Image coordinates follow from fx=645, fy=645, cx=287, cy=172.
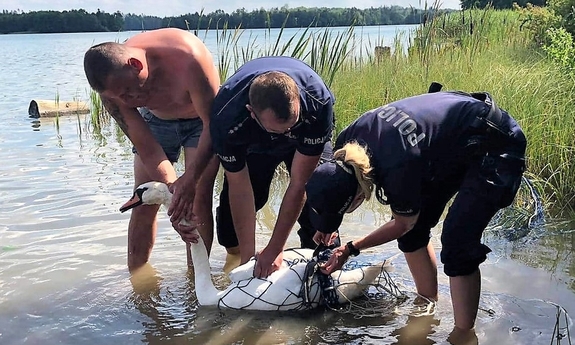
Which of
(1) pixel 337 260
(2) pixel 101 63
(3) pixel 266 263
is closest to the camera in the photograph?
(2) pixel 101 63

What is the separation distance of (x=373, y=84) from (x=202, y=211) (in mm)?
4080

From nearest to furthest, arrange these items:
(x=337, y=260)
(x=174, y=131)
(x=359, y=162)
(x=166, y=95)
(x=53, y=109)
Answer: (x=359, y=162)
(x=337, y=260)
(x=166, y=95)
(x=174, y=131)
(x=53, y=109)

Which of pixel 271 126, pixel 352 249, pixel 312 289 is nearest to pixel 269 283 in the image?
pixel 312 289

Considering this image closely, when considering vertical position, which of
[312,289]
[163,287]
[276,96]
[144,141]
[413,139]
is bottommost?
[163,287]

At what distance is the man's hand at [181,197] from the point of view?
4.09 m

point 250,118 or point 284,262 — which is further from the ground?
point 250,118

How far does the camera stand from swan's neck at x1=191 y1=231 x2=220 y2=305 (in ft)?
14.0

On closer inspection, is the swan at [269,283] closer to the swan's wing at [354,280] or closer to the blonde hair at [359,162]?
the swan's wing at [354,280]

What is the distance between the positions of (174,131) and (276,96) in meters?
1.59

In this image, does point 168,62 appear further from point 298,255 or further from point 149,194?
point 298,255

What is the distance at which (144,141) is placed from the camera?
14.2ft

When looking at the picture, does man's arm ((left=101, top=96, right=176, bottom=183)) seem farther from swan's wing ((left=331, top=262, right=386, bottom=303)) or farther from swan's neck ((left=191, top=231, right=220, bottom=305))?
swan's wing ((left=331, top=262, right=386, bottom=303))

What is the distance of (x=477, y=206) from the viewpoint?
130 inches

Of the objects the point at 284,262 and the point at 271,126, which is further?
the point at 284,262
